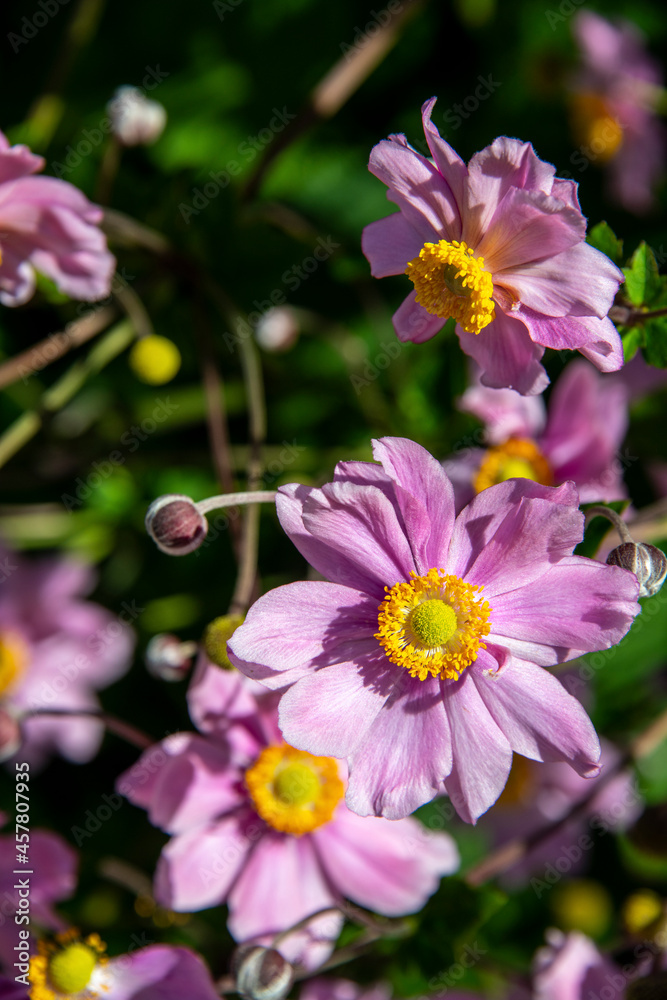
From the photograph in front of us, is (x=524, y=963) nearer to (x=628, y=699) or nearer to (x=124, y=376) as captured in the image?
(x=628, y=699)

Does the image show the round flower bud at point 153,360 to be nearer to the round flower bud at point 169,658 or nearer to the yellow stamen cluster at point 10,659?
the round flower bud at point 169,658

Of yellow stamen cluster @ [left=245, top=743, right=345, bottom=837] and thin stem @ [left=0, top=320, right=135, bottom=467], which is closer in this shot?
yellow stamen cluster @ [left=245, top=743, right=345, bottom=837]

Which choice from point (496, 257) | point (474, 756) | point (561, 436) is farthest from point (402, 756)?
point (561, 436)

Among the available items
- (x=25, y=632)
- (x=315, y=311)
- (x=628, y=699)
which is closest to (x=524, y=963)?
(x=628, y=699)

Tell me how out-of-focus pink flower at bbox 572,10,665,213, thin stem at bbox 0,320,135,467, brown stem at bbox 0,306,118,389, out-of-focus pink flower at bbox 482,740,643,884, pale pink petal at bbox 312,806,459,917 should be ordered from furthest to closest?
out-of-focus pink flower at bbox 572,10,665,213, out-of-focus pink flower at bbox 482,740,643,884, thin stem at bbox 0,320,135,467, brown stem at bbox 0,306,118,389, pale pink petal at bbox 312,806,459,917

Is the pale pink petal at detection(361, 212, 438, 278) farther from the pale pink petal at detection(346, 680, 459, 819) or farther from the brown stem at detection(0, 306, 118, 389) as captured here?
the brown stem at detection(0, 306, 118, 389)

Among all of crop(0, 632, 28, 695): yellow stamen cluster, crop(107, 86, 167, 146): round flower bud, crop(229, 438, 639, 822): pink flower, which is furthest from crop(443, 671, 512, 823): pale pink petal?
crop(0, 632, 28, 695): yellow stamen cluster

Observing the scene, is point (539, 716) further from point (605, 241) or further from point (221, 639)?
point (605, 241)
